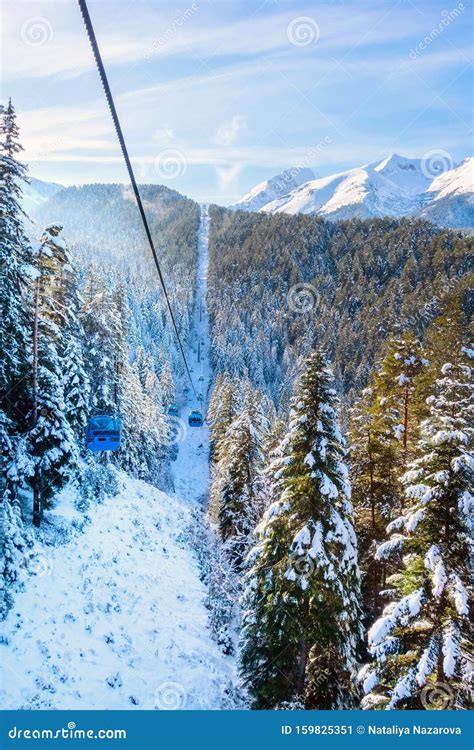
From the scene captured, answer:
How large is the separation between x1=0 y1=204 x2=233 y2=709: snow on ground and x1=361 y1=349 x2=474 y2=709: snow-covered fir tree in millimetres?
7328

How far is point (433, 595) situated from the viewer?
901 cm

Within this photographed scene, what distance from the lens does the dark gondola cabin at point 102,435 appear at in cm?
2247

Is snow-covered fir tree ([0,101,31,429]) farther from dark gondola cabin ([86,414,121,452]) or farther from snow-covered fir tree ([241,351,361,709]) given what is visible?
snow-covered fir tree ([241,351,361,709])

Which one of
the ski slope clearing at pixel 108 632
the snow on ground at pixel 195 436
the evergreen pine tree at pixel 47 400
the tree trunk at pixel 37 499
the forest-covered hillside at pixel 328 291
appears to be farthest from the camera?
the forest-covered hillside at pixel 328 291

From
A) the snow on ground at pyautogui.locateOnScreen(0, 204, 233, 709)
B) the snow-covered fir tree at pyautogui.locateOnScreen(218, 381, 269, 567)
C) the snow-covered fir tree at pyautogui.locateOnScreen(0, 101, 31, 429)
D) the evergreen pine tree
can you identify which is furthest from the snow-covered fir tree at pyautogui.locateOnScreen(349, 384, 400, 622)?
the snow-covered fir tree at pyautogui.locateOnScreen(0, 101, 31, 429)

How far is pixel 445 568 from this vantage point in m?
8.98

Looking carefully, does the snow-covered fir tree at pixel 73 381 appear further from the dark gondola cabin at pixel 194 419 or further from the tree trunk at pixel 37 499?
the dark gondola cabin at pixel 194 419

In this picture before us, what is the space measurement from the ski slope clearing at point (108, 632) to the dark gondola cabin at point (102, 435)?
3064mm

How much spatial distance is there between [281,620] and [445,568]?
19.5 feet

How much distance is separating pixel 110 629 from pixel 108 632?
23 cm

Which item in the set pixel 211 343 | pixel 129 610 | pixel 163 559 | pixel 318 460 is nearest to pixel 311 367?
pixel 318 460

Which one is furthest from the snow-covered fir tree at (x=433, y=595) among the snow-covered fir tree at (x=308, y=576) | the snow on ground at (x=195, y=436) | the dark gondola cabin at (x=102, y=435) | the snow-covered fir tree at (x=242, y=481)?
the snow on ground at (x=195, y=436)

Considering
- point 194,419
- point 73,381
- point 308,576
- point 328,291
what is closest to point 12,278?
point 73,381

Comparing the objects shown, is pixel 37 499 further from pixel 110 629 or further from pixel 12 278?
pixel 12 278
